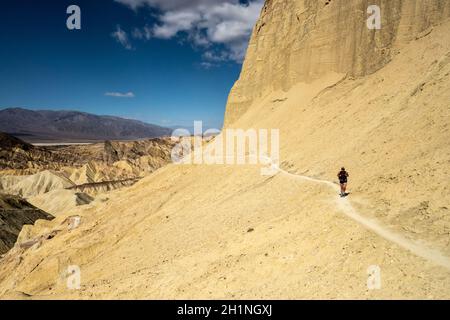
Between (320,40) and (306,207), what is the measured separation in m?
16.6

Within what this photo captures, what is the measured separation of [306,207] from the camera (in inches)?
512

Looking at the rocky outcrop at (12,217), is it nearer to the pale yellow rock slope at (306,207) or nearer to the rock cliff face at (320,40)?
the pale yellow rock slope at (306,207)

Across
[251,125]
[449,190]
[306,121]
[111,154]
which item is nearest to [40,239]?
[251,125]

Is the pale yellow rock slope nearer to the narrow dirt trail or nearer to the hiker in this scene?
the narrow dirt trail

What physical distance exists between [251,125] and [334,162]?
43.3ft

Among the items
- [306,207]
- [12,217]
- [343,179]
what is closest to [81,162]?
[12,217]

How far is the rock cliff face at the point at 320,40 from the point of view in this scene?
2120 centimetres

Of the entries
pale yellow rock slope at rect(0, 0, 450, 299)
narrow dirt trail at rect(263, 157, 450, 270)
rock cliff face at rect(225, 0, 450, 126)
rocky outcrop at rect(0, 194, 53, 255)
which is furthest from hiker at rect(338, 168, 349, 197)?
rocky outcrop at rect(0, 194, 53, 255)

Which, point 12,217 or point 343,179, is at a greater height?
point 343,179

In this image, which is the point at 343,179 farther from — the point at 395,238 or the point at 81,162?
the point at 81,162

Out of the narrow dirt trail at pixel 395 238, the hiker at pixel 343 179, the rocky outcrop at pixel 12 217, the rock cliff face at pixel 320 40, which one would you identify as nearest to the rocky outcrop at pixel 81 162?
the rocky outcrop at pixel 12 217

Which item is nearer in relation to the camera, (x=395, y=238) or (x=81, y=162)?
(x=395, y=238)

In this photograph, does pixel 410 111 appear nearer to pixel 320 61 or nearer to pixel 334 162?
pixel 334 162

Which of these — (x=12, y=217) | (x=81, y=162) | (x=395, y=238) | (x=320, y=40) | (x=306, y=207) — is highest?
(x=320, y=40)
